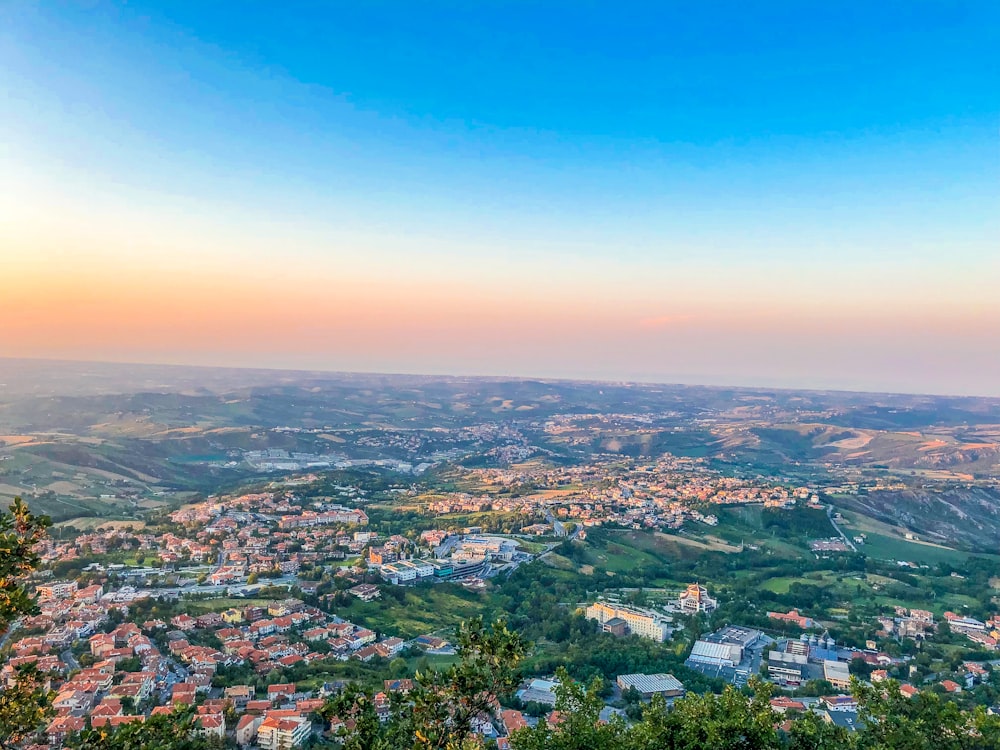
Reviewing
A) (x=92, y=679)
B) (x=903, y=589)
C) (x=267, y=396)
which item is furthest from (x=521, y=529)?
(x=267, y=396)

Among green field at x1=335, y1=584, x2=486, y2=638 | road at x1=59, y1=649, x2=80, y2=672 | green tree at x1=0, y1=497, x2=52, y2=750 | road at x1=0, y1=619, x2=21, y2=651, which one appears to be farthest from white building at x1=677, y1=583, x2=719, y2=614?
green tree at x1=0, y1=497, x2=52, y2=750

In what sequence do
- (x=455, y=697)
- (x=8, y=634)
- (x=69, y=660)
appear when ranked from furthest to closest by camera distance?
(x=69, y=660), (x=8, y=634), (x=455, y=697)

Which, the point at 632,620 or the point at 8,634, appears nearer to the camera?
the point at 8,634

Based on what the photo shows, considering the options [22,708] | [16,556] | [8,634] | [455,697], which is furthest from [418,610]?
[16,556]

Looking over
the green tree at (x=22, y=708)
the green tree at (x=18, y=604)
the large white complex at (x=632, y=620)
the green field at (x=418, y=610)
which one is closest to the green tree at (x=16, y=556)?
the green tree at (x=18, y=604)

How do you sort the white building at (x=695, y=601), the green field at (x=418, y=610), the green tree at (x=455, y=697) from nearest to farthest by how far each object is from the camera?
the green tree at (x=455, y=697), the green field at (x=418, y=610), the white building at (x=695, y=601)

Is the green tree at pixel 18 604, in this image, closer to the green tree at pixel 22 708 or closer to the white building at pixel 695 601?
the green tree at pixel 22 708

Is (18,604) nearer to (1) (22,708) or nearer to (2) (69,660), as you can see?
(1) (22,708)

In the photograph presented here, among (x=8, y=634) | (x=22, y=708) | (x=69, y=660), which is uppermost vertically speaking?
(x=22, y=708)
